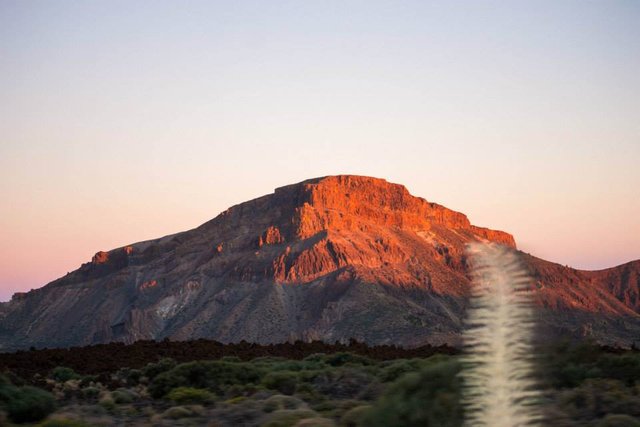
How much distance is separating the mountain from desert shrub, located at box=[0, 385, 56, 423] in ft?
227

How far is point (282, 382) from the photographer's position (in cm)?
1600

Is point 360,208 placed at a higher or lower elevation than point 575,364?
higher

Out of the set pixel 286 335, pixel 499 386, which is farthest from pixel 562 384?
pixel 286 335

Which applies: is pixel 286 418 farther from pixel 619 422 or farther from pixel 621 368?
pixel 621 368

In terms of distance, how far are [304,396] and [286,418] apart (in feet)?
12.5

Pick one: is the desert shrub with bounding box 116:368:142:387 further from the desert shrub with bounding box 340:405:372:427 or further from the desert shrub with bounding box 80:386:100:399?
the desert shrub with bounding box 340:405:372:427

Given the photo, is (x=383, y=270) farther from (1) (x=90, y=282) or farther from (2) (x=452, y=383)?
(2) (x=452, y=383)

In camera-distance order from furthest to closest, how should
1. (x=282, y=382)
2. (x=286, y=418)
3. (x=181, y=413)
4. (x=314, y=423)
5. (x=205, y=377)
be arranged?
(x=205, y=377)
(x=282, y=382)
(x=181, y=413)
(x=286, y=418)
(x=314, y=423)

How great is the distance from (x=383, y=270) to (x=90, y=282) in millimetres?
53832

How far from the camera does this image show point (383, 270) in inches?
4163

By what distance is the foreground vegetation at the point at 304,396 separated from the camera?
30.2ft

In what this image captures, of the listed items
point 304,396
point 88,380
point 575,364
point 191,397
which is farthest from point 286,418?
point 88,380

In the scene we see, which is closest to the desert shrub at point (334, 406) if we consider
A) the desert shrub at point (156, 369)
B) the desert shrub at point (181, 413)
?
the desert shrub at point (181, 413)

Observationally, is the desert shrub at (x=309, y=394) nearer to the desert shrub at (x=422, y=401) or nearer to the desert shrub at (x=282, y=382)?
the desert shrub at (x=282, y=382)
